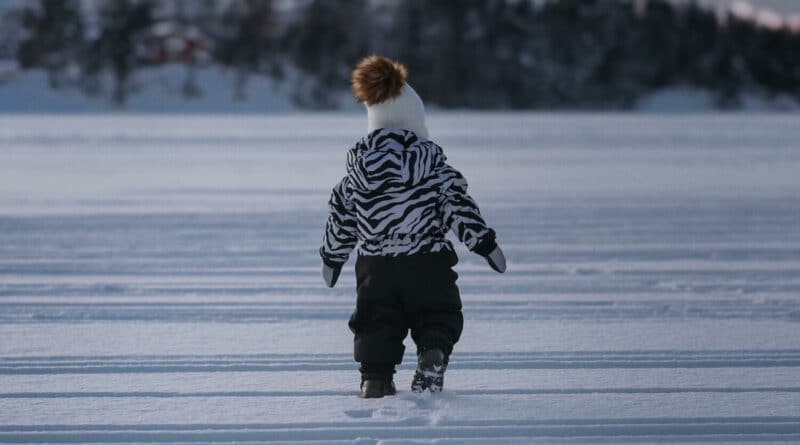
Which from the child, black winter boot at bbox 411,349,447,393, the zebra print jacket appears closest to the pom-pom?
the child

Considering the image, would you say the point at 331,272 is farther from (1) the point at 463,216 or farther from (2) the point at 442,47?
(2) the point at 442,47

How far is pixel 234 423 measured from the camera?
3238mm

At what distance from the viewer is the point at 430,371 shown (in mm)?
3521

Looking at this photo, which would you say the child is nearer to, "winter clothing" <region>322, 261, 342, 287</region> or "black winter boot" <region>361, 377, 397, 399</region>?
"black winter boot" <region>361, 377, 397, 399</region>

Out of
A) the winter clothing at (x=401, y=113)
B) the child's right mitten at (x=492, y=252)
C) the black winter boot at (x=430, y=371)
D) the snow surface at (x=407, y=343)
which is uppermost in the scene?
the winter clothing at (x=401, y=113)

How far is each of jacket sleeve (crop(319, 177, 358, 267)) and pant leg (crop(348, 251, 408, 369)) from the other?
0.38ft

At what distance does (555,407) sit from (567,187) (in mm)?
9051

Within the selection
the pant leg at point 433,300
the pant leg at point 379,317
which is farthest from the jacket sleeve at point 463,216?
the pant leg at point 379,317

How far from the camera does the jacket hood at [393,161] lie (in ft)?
11.7

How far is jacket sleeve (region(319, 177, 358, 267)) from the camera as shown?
12.0 ft

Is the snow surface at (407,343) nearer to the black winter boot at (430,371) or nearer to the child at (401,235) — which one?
the black winter boot at (430,371)

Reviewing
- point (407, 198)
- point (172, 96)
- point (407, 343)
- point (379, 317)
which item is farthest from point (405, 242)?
point (172, 96)

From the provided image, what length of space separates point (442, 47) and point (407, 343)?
74392 mm

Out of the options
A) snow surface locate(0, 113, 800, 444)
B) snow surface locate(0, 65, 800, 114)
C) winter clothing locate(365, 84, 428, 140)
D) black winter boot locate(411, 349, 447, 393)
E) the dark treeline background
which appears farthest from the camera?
the dark treeline background
